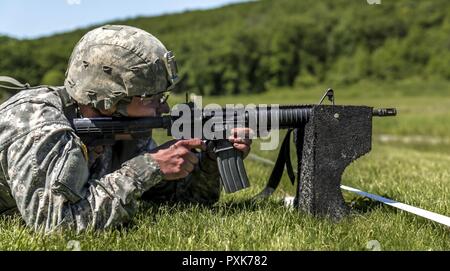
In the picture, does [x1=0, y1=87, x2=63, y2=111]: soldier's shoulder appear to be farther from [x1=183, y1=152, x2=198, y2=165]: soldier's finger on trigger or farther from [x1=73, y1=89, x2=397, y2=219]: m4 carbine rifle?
[x1=183, y1=152, x2=198, y2=165]: soldier's finger on trigger

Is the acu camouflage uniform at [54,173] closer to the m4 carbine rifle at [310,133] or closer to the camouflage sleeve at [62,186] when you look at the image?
the camouflage sleeve at [62,186]

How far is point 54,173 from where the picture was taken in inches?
137

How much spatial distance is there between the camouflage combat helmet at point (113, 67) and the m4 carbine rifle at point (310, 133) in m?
0.32

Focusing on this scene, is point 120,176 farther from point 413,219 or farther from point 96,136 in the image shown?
point 413,219

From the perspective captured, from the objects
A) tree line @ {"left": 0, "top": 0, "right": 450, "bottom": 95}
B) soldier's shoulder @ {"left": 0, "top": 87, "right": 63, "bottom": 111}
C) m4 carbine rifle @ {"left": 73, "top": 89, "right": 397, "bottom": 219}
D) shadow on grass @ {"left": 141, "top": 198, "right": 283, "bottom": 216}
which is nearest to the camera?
soldier's shoulder @ {"left": 0, "top": 87, "right": 63, "bottom": 111}

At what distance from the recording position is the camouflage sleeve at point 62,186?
3.49 m

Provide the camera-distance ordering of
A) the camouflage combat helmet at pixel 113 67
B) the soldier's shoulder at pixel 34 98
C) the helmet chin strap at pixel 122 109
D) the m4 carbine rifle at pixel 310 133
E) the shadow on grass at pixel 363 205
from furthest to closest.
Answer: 1. the shadow on grass at pixel 363 205
2. the m4 carbine rifle at pixel 310 133
3. the helmet chin strap at pixel 122 109
4. the camouflage combat helmet at pixel 113 67
5. the soldier's shoulder at pixel 34 98

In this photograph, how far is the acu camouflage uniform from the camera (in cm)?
350

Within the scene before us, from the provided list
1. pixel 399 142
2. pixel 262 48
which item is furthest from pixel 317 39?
pixel 399 142

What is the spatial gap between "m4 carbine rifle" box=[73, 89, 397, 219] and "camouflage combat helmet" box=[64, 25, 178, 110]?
324 millimetres

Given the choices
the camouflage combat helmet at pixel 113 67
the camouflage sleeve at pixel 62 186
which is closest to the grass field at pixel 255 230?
the camouflage sleeve at pixel 62 186

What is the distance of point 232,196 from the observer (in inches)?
229

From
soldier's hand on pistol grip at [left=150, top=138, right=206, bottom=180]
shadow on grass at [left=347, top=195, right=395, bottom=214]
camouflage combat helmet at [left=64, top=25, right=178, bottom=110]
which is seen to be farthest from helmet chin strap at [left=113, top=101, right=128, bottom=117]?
shadow on grass at [left=347, top=195, right=395, bottom=214]
